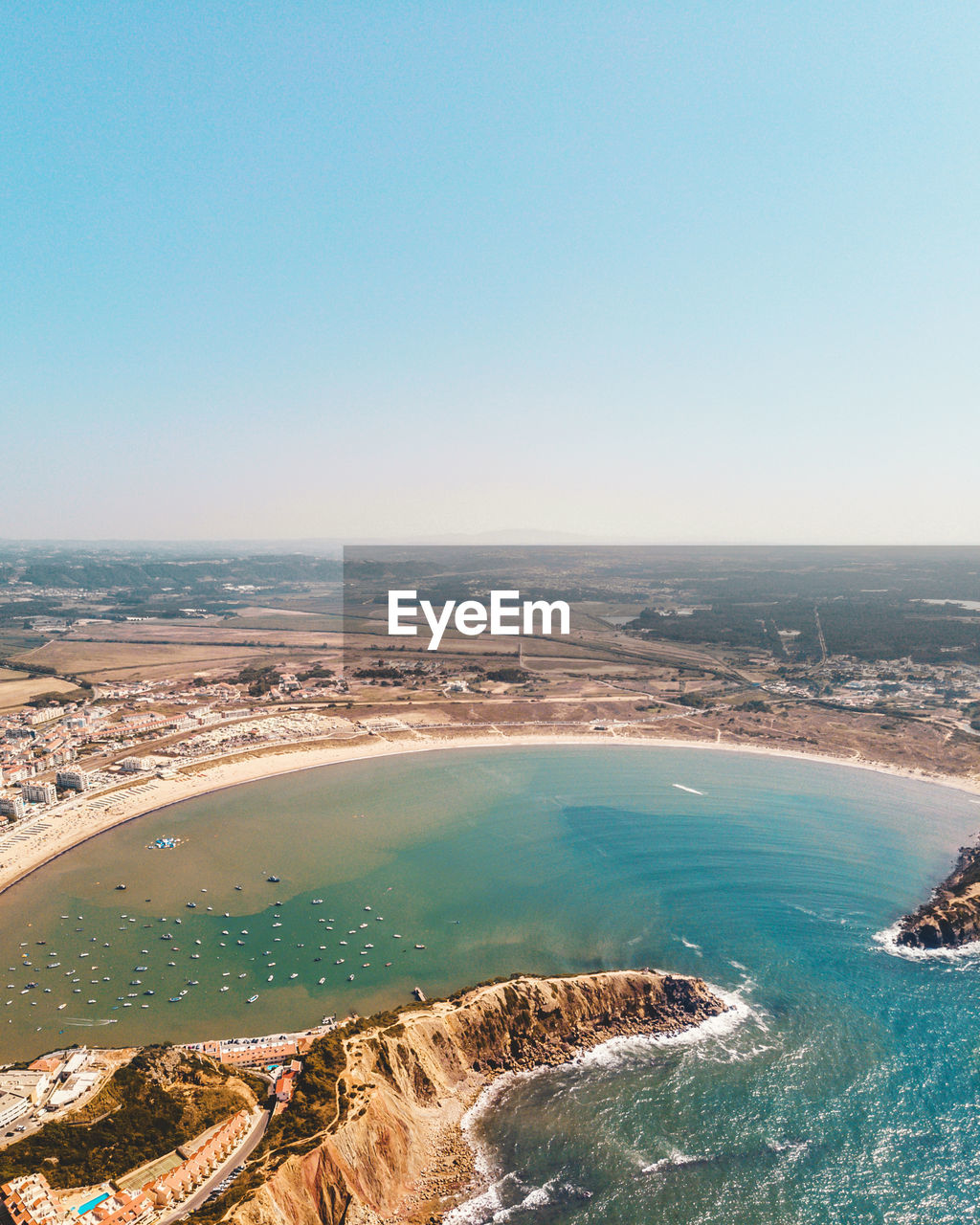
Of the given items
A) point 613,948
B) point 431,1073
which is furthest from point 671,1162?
point 613,948

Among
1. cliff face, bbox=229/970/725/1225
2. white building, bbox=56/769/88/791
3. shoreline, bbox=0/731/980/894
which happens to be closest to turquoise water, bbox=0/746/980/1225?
cliff face, bbox=229/970/725/1225

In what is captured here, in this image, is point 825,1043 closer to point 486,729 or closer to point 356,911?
point 356,911

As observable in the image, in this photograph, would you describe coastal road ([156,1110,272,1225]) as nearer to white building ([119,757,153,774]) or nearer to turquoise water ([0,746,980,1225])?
turquoise water ([0,746,980,1225])

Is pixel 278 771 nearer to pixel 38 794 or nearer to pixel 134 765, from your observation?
pixel 134 765

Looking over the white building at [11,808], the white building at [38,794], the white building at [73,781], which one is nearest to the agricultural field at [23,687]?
the white building at [73,781]

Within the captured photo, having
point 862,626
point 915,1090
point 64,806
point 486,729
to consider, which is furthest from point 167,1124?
point 862,626
